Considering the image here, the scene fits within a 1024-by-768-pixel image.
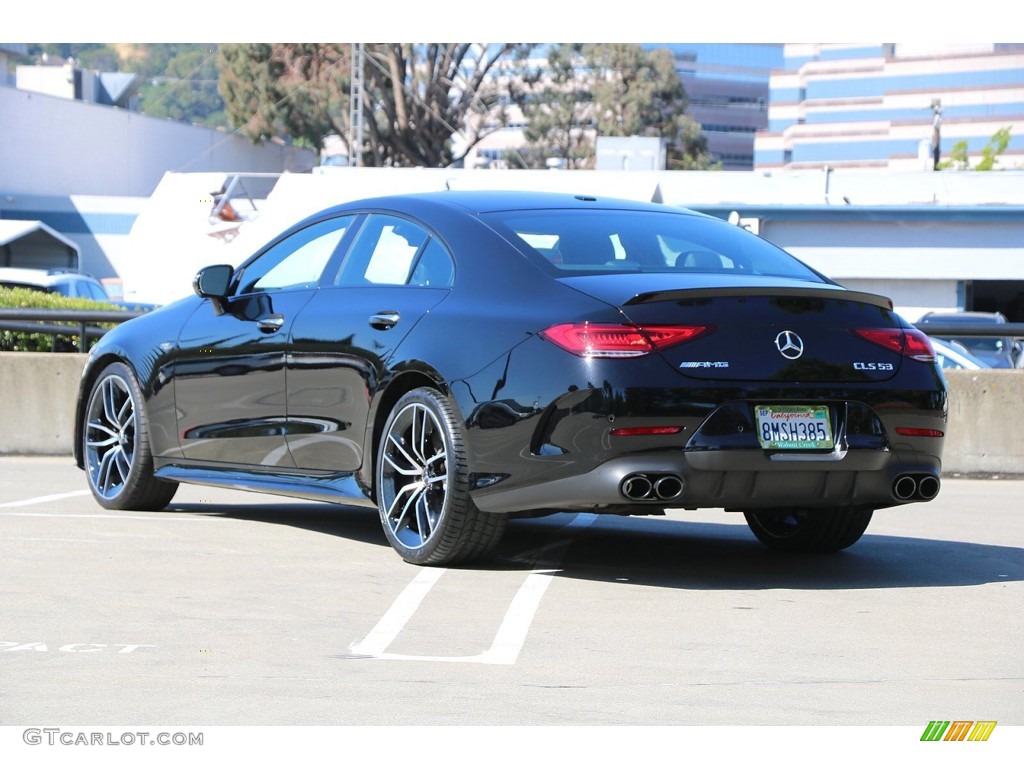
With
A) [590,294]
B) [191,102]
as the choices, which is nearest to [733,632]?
[590,294]

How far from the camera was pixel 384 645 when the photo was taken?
572 centimetres

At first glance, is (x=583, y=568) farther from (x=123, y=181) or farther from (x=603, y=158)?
(x=123, y=181)

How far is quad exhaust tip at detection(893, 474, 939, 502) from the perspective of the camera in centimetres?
700

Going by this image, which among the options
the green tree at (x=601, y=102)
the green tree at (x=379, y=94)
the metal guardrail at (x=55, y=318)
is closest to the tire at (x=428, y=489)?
the metal guardrail at (x=55, y=318)

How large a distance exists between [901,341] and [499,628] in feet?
7.18

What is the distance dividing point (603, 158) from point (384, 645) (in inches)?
1965

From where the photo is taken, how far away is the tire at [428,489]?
6.95 m

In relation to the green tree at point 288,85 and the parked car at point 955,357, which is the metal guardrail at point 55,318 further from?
the green tree at point 288,85

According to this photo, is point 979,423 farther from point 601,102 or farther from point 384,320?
point 601,102

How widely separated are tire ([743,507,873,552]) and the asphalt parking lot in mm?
135

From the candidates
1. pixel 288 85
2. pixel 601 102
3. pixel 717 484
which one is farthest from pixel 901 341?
pixel 601 102

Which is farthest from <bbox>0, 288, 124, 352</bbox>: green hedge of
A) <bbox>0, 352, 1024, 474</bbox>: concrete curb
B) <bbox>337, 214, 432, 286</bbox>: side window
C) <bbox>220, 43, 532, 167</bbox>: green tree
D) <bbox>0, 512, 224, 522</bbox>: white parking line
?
<bbox>220, 43, 532, 167</bbox>: green tree

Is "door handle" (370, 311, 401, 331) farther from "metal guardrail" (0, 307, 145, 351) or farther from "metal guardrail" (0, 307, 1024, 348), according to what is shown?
"metal guardrail" (0, 307, 145, 351)

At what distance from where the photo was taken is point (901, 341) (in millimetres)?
7078
